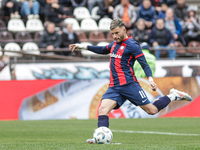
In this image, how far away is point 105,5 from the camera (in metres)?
18.2

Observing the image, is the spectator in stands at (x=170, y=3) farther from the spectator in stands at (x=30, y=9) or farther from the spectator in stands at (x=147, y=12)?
the spectator in stands at (x=30, y=9)

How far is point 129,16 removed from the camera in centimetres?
1691

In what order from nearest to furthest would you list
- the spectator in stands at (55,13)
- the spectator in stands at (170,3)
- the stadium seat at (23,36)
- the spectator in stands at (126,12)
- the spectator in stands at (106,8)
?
the stadium seat at (23,36)
the spectator in stands at (126,12)
the spectator in stands at (55,13)
the spectator in stands at (106,8)
the spectator in stands at (170,3)

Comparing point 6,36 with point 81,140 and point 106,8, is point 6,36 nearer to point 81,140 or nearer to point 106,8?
point 106,8

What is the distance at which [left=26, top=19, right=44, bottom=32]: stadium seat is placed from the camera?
17.0 meters

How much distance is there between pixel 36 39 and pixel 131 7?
436cm

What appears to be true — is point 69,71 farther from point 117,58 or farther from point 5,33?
point 117,58

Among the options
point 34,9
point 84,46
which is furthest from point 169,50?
point 84,46

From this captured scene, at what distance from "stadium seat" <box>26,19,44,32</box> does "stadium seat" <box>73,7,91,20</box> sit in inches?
75.7

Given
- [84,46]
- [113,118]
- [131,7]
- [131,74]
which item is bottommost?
[113,118]

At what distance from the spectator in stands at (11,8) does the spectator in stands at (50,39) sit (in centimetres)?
316

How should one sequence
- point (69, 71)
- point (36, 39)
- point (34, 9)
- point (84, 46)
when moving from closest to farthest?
point (84, 46) → point (69, 71) → point (36, 39) → point (34, 9)

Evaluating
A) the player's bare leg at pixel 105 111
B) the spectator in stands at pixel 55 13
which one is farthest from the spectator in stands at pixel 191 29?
the player's bare leg at pixel 105 111

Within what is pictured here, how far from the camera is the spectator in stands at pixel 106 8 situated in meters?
17.8
